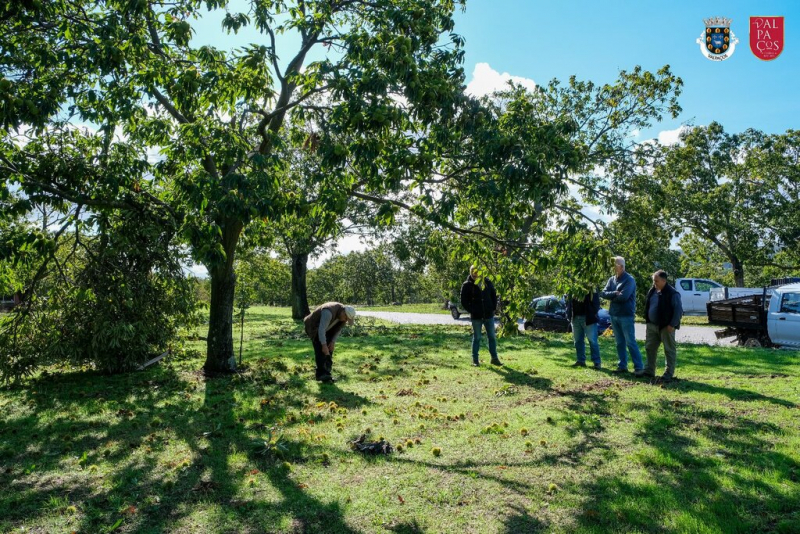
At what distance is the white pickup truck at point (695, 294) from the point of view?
25.0m

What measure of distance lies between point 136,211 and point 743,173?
33.0 m

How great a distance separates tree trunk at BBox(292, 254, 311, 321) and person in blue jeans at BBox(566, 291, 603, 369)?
17.7 m

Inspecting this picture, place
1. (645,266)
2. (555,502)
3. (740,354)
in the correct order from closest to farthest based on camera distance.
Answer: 1. (555,502)
2. (740,354)
3. (645,266)

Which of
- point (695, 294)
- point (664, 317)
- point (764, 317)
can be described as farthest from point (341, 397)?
point (695, 294)

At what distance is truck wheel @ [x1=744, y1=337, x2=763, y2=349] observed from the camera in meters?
13.2

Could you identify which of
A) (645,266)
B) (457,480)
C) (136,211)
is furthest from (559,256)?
(645,266)

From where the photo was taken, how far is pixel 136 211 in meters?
9.08

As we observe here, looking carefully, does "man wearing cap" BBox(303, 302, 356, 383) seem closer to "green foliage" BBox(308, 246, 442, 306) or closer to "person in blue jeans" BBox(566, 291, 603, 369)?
"person in blue jeans" BBox(566, 291, 603, 369)

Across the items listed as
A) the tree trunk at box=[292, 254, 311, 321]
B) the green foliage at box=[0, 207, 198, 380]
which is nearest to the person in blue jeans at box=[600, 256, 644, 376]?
the green foliage at box=[0, 207, 198, 380]

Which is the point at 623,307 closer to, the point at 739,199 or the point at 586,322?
the point at 586,322

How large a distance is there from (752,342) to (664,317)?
23.5 ft

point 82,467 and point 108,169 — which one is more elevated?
point 108,169

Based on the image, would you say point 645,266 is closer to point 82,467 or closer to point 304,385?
point 304,385

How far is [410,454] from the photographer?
5211 millimetres
